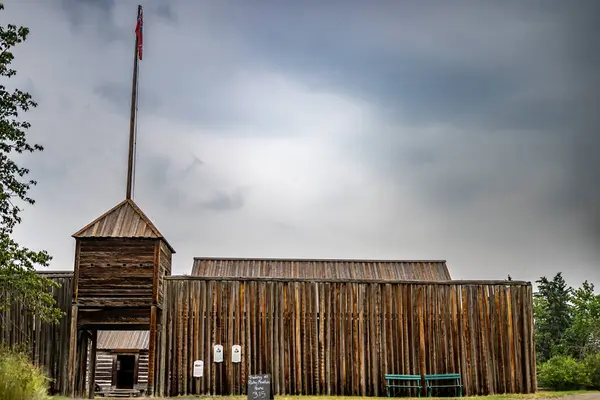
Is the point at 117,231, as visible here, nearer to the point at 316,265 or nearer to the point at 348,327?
the point at 348,327

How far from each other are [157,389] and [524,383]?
45.7 ft

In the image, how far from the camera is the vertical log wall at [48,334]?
2734cm

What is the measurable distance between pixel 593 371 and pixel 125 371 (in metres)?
24.6

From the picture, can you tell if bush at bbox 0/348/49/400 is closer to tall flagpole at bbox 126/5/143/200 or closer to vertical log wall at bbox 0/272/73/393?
vertical log wall at bbox 0/272/73/393

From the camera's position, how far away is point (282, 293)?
2756cm

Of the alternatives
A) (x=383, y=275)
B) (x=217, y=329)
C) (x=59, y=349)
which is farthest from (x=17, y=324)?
(x=383, y=275)

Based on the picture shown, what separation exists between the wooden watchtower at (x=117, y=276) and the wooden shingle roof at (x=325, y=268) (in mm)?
9746

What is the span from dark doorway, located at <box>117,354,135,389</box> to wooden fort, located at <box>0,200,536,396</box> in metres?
11.8

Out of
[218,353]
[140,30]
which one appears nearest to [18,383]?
[218,353]

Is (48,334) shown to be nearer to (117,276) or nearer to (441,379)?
(117,276)

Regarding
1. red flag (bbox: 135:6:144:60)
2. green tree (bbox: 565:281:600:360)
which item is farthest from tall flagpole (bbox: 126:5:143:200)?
green tree (bbox: 565:281:600:360)

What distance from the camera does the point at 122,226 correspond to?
26938mm

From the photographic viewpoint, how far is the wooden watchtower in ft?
85.8

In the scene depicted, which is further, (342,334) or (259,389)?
(342,334)
